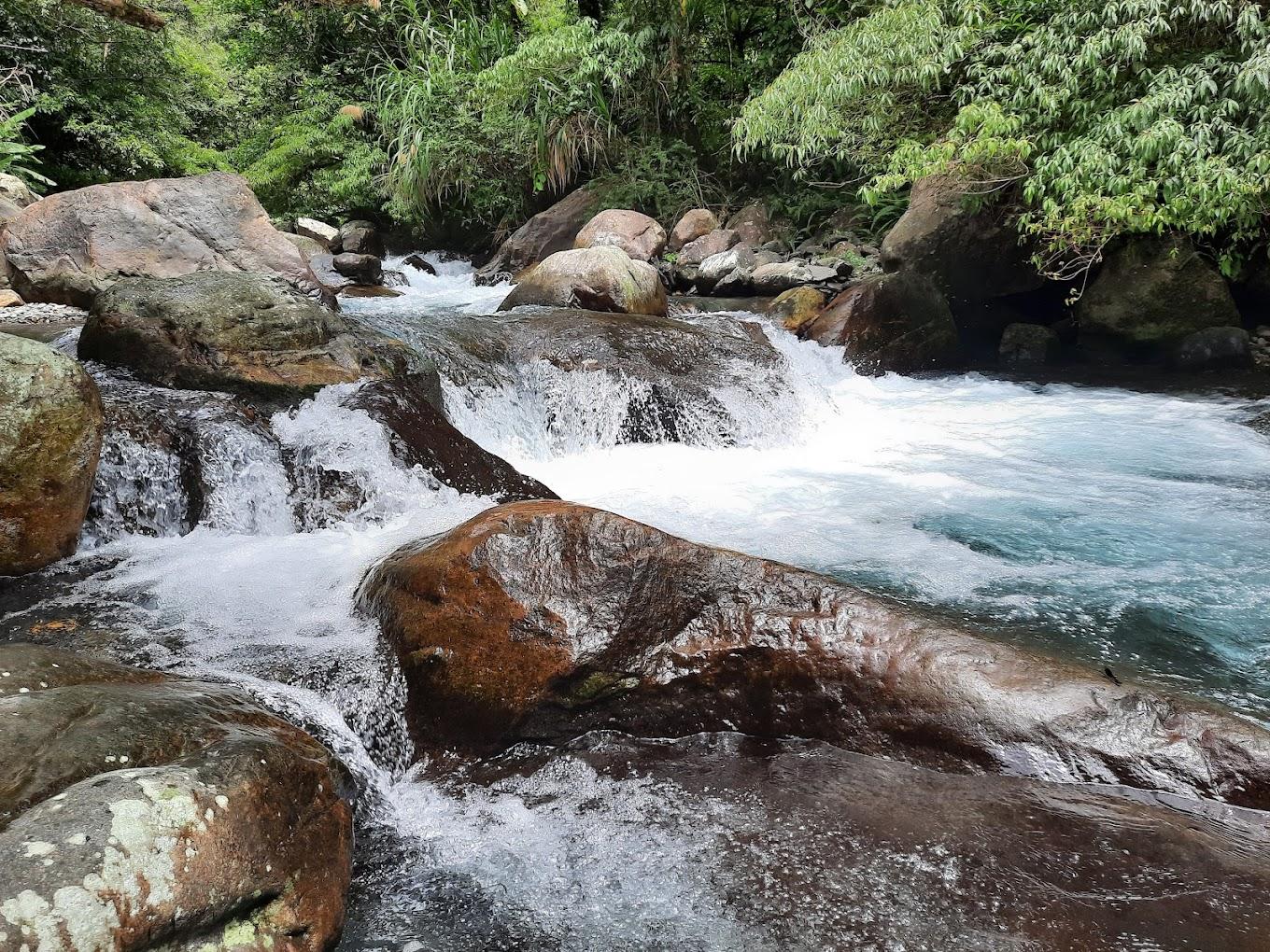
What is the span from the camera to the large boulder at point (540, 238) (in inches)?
534

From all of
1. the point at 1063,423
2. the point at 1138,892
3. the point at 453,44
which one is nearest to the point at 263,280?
the point at 1138,892

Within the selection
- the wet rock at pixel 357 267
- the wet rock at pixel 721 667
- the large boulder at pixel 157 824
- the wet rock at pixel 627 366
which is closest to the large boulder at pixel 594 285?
the wet rock at pixel 627 366

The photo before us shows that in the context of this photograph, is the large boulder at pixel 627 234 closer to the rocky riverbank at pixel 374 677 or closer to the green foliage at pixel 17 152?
the rocky riverbank at pixel 374 677

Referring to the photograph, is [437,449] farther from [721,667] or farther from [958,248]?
[958,248]

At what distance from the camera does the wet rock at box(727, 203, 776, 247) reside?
12609 mm

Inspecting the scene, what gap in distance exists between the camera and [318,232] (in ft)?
47.1

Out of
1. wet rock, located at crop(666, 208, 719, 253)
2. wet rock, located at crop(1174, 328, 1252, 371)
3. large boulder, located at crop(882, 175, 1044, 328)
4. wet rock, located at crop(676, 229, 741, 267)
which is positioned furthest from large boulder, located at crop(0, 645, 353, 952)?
wet rock, located at crop(666, 208, 719, 253)

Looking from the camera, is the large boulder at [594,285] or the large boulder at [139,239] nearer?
the large boulder at [139,239]

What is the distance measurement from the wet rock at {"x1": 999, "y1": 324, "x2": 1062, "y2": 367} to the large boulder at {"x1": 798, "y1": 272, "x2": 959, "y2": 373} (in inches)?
35.1

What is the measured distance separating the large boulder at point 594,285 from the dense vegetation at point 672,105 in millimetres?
2406

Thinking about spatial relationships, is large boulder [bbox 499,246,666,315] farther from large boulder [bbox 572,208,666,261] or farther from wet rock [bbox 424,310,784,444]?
large boulder [bbox 572,208,666,261]

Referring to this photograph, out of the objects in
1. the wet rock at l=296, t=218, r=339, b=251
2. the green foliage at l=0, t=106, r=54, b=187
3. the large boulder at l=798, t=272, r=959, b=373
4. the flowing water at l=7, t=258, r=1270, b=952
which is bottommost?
the flowing water at l=7, t=258, r=1270, b=952

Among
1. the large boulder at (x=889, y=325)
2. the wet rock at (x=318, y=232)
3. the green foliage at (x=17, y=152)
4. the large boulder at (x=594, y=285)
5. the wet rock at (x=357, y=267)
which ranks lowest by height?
the large boulder at (x=889, y=325)

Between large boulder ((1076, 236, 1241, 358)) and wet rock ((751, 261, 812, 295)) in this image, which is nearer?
large boulder ((1076, 236, 1241, 358))
